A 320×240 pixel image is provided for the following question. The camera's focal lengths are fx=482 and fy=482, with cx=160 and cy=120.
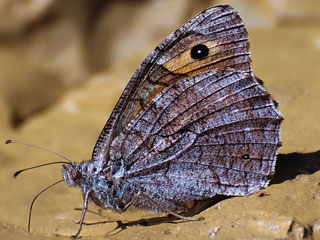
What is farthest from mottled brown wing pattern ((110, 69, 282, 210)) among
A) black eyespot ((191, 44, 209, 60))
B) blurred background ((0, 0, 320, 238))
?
blurred background ((0, 0, 320, 238))

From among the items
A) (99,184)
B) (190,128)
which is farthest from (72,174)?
(190,128)

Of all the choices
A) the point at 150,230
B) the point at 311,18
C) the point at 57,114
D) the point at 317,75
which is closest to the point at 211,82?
the point at 150,230

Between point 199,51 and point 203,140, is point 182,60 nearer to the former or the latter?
point 199,51

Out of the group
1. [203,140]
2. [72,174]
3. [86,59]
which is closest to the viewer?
[203,140]

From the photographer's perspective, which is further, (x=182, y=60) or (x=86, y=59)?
(x=86, y=59)

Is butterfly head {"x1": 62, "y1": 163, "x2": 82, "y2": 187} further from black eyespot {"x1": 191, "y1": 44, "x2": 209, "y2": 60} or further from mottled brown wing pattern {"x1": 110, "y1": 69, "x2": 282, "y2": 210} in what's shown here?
black eyespot {"x1": 191, "y1": 44, "x2": 209, "y2": 60}

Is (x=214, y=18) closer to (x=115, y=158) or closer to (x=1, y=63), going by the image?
(x=115, y=158)
